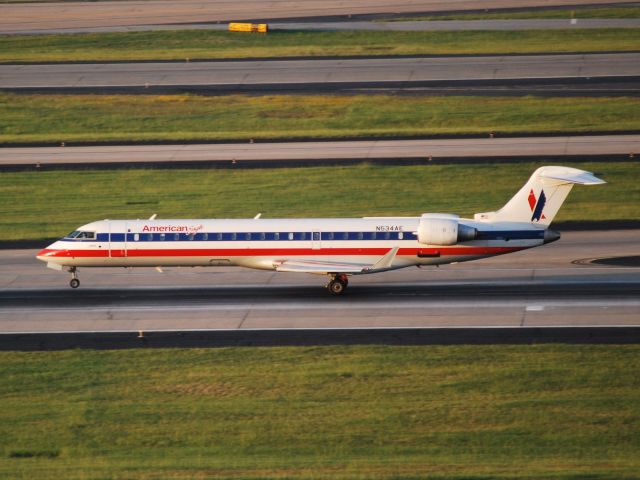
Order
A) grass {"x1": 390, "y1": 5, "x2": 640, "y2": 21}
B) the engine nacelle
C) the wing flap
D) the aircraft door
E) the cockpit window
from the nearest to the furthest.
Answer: the engine nacelle
the wing flap
the aircraft door
the cockpit window
grass {"x1": 390, "y1": 5, "x2": 640, "y2": 21}

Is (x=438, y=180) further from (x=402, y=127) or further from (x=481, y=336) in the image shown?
(x=481, y=336)

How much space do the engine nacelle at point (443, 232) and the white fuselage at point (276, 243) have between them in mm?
310

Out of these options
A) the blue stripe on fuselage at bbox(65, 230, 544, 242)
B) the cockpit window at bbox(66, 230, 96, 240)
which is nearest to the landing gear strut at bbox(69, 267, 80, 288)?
the cockpit window at bbox(66, 230, 96, 240)

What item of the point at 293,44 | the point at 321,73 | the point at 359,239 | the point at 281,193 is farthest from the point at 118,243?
the point at 293,44

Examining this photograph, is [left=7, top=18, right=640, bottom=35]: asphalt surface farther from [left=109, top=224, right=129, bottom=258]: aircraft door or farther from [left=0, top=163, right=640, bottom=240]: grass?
[left=109, top=224, right=129, bottom=258]: aircraft door

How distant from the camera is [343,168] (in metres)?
70.6

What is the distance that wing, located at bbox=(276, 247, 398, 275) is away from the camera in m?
49.7

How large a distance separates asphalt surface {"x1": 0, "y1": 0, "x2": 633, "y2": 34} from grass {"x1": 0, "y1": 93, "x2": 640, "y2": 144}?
2508 centimetres

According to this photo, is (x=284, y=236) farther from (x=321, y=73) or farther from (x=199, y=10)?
(x=199, y=10)

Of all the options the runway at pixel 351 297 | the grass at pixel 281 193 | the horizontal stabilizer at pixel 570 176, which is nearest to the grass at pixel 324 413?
the runway at pixel 351 297

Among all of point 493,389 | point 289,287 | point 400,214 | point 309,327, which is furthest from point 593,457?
point 400,214

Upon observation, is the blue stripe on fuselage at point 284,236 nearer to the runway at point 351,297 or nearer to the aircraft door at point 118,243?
the aircraft door at point 118,243

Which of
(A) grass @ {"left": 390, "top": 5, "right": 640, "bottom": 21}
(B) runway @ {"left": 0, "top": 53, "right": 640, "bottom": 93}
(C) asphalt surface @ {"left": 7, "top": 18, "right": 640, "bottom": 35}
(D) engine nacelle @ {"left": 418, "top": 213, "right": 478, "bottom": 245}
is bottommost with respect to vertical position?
(D) engine nacelle @ {"left": 418, "top": 213, "right": 478, "bottom": 245}

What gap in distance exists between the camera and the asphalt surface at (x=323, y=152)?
235 feet
